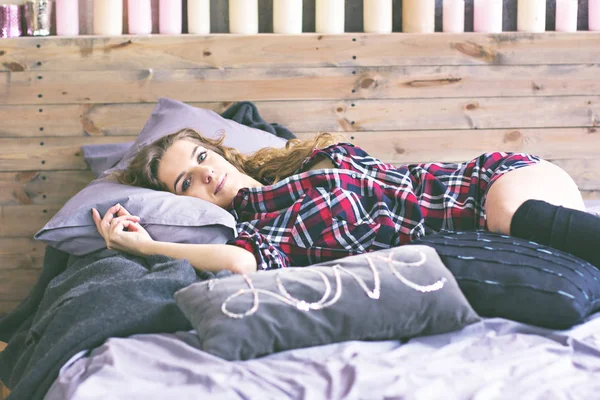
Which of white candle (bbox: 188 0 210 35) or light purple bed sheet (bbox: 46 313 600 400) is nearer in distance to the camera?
light purple bed sheet (bbox: 46 313 600 400)

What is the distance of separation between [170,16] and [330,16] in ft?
1.81

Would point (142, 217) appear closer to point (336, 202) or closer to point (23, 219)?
point (336, 202)

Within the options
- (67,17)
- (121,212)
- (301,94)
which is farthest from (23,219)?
(301,94)

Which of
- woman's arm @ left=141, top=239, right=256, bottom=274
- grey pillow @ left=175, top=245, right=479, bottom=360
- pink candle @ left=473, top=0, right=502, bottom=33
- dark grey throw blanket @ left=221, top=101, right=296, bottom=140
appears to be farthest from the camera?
pink candle @ left=473, top=0, right=502, bottom=33

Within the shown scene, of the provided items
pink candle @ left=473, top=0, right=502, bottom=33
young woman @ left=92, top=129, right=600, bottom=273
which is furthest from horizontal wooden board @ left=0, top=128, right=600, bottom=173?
young woman @ left=92, top=129, right=600, bottom=273

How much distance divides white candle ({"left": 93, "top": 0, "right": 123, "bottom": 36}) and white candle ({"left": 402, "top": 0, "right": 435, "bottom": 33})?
3.28 feet

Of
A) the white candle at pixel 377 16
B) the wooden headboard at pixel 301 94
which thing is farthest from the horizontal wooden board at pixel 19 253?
the white candle at pixel 377 16

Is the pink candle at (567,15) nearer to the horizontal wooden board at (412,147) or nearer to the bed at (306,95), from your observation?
the bed at (306,95)

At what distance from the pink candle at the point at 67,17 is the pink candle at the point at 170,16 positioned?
29 centimetres

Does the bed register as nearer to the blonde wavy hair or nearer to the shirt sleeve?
the blonde wavy hair

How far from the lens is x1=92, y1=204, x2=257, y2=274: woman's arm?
1.59 m

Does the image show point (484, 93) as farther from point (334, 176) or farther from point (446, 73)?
point (334, 176)

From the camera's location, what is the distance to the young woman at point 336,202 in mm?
1608

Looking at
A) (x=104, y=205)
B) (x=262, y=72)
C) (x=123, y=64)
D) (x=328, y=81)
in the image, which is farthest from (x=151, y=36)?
(x=104, y=205)
